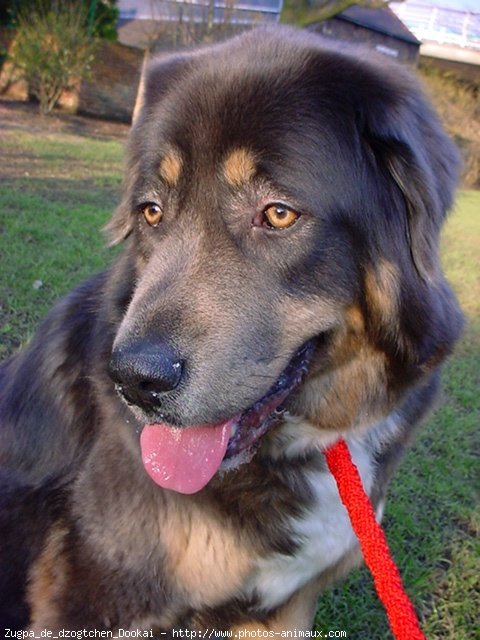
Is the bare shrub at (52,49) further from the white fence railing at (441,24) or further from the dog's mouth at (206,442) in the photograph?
the dog's mouth at (206,442)

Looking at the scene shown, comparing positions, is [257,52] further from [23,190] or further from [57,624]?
[23,190]

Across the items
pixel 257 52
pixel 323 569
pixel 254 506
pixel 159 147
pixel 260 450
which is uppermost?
pixel 257 52

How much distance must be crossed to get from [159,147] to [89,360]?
2.49 ft

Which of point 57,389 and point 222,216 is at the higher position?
point 222,216

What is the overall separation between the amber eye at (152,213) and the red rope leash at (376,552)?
0.92 meters

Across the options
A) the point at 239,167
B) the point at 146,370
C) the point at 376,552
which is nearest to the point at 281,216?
the point at 239,167

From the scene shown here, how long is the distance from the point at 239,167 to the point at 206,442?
767 millimetres

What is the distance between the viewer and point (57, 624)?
210 centimetres

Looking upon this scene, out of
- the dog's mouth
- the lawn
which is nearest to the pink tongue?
the dog's mouth

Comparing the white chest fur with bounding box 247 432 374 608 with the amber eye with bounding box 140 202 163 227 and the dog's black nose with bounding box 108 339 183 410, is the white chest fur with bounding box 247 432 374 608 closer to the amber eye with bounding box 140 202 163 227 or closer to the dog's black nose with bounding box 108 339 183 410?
the dog's black nose with bounding box 108 339 183 410

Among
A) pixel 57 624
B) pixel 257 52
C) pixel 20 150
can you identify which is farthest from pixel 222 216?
pixel 20 150

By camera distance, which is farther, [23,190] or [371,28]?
[371,28]

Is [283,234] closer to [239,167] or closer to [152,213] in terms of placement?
[239,167]

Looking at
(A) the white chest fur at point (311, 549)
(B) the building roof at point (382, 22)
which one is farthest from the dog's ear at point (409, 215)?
(B) the building roof at point (382, 22)
